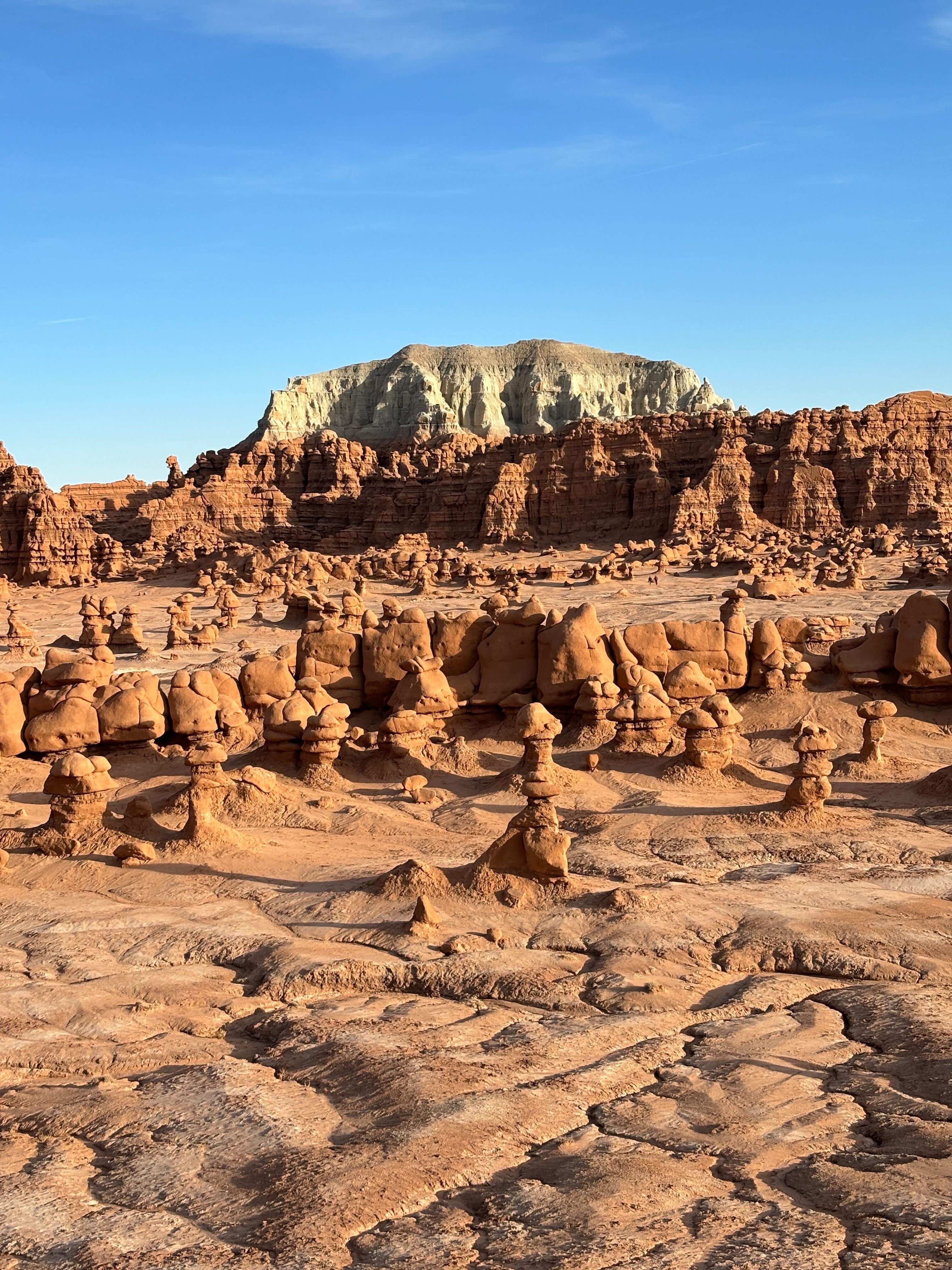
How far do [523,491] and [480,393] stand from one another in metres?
39.8

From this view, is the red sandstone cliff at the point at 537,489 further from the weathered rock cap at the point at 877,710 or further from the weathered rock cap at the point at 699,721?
the weathered rock cap at the point at 699,721

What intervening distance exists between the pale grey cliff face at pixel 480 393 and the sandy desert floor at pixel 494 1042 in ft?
256

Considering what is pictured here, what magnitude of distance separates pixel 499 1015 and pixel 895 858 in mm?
4410

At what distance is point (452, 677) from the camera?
15.3m

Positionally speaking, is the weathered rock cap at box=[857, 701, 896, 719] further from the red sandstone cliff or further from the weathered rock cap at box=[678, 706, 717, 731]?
the red sandstone cliff

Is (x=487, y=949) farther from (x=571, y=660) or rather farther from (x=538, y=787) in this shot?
(x=571, y=660)

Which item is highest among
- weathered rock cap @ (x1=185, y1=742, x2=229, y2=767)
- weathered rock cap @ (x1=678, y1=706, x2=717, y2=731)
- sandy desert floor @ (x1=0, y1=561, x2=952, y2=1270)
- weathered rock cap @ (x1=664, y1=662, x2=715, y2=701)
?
weathered rock cap @ (x1=664, y1=662, x2=715, y2=701)

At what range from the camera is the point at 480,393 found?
92.7 meters

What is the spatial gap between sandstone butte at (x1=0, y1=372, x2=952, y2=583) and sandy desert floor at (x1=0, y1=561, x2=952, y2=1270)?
118ft

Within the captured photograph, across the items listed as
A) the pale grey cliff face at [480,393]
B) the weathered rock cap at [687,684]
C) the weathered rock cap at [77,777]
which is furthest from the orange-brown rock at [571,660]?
the pale grey cliff face at [480,393]

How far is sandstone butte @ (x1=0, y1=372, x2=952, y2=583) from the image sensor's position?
154 ft

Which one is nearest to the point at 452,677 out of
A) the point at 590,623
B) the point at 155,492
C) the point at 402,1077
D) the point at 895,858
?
the point at 590,623

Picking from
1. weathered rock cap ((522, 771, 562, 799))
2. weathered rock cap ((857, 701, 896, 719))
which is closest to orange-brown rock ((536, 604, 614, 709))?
weathered rock cap ((857, 701, 896, 719))

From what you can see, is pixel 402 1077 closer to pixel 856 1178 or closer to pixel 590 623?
pixel 856 1178
